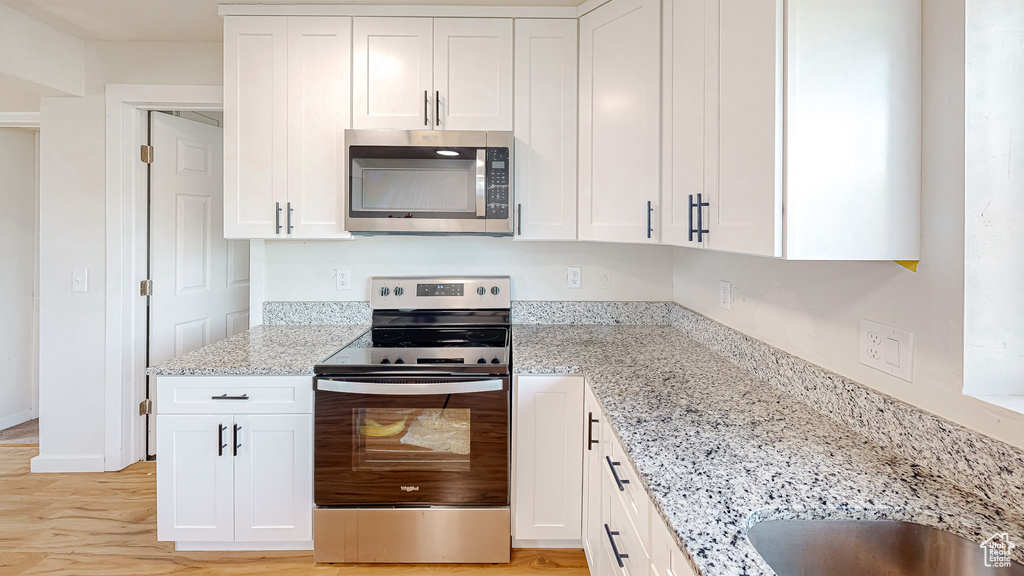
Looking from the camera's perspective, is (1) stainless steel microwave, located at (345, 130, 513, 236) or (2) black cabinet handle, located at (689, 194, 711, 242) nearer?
(2) black cabinet handle, located at (689, 194, 711, 242)

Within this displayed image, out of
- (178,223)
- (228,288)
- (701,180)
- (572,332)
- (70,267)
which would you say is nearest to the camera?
(701,180)

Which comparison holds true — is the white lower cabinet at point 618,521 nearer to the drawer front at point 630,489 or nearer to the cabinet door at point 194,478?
the drawer front at point 630,489

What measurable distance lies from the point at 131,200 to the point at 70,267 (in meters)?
0.46

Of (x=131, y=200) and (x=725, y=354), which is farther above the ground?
(x=131, y=200)

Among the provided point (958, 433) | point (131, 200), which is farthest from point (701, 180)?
point (131, 200)

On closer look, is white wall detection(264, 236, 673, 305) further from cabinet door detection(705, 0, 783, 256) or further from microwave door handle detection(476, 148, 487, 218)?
cabinet door detection(705, 0, 783, 256)

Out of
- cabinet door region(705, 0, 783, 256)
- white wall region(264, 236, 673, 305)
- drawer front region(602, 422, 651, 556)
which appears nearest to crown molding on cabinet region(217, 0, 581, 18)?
white wall region(264, 236, 673, 305)

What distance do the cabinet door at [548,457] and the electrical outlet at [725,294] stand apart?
0.62m

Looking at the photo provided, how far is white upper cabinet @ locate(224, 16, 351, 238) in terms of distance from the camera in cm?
219

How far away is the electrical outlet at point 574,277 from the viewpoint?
102 inches

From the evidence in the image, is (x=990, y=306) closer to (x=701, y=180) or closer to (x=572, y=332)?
(x=701, y=180)

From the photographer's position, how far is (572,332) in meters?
2.40

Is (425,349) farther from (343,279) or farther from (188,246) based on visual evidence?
(188,246)

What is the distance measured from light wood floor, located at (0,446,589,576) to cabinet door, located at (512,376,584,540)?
0.16 metres
